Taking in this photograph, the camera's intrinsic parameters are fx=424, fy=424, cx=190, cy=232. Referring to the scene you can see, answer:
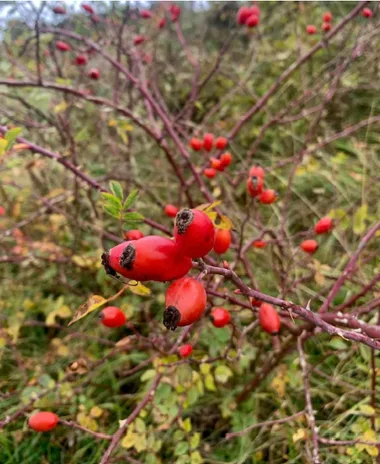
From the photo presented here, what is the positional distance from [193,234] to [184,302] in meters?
0.14

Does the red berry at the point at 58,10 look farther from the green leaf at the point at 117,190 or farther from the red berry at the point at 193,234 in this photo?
the red berry at the point at 193,234

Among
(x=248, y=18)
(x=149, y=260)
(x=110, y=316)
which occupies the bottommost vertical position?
(x=110, y=316)

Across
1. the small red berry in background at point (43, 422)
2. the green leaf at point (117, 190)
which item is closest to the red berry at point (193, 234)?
the green leaf at point (117, 190)

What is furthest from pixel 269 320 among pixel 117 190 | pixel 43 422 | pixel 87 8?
pixel 87 8

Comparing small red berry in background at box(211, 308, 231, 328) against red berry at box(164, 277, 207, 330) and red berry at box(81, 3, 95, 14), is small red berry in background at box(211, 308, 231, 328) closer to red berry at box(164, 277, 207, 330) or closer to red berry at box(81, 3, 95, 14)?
red berry at box(164, 277, 207, 330)

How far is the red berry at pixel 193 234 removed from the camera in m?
0.76

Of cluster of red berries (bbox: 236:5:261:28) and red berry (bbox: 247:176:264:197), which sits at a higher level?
cluster of red berries (bbox: 236:5:261:28)

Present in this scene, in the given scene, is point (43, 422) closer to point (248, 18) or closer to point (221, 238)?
point (221, 238)

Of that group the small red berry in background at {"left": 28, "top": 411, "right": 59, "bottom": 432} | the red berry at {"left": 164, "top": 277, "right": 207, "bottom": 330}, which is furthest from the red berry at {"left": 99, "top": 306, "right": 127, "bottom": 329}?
the red berry at {"left": 164, "top": 277, "right": 207, "bottom": 330}

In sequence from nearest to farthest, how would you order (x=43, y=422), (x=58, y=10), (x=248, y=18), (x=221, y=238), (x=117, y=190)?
(x=117, y=190)
(x=221, y=238)
(x=43, y=422)
(x=58, y=10)
(x=248, y=18)

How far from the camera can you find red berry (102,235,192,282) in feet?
2.52

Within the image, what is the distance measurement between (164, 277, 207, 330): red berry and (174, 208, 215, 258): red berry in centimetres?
8

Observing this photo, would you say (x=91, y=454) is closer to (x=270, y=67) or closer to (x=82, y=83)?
(x=82, y=83)

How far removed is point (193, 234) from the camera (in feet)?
2.50
